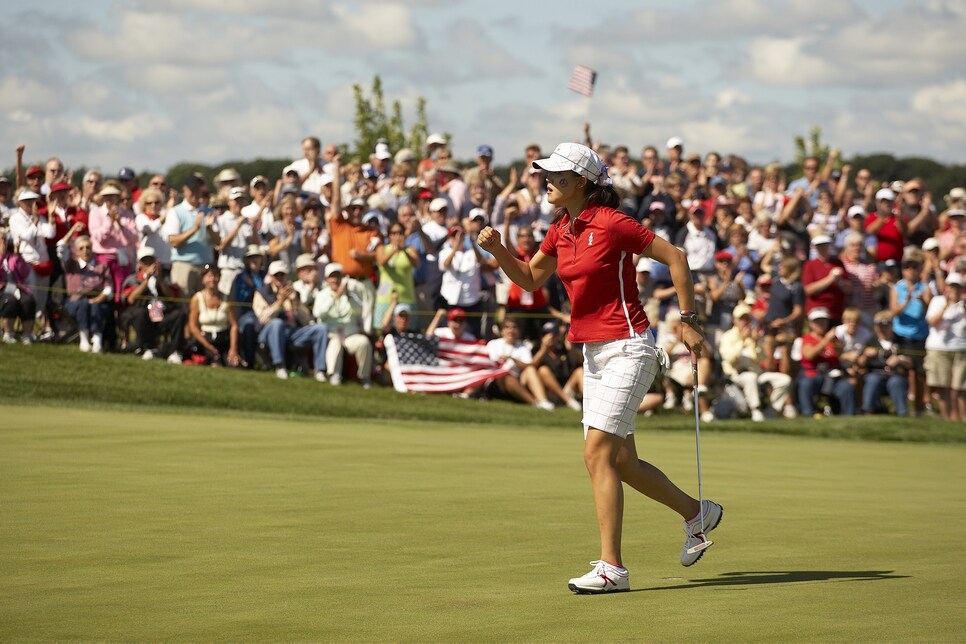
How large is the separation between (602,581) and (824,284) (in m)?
14.7

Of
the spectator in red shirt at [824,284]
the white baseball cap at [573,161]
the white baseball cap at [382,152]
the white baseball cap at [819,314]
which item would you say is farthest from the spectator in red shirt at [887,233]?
the white baseball cap at [573,161]

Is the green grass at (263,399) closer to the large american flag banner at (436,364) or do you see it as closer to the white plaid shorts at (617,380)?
the large american flag banner at (436,364)

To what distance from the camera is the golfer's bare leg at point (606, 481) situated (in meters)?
6.75

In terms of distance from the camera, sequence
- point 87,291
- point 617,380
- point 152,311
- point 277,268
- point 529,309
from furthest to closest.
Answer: point 529,309
point 277,268
point 152,311
point 87,291
point 617,380

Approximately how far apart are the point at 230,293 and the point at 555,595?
46.0 feet

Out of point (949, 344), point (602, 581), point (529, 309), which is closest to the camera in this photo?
point (602, 581)

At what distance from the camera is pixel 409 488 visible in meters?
10.3

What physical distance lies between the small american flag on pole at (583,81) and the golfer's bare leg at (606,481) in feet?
56.9

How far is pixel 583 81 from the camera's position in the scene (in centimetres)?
2372

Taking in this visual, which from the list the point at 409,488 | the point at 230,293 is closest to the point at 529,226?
the point at 230,293

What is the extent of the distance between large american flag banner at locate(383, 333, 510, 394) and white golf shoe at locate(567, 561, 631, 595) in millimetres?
13598

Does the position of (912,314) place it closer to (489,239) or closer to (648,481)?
(648,481)

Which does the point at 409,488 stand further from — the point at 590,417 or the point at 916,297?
the point at 916,297

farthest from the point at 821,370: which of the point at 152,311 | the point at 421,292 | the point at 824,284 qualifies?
the point at 152,311
